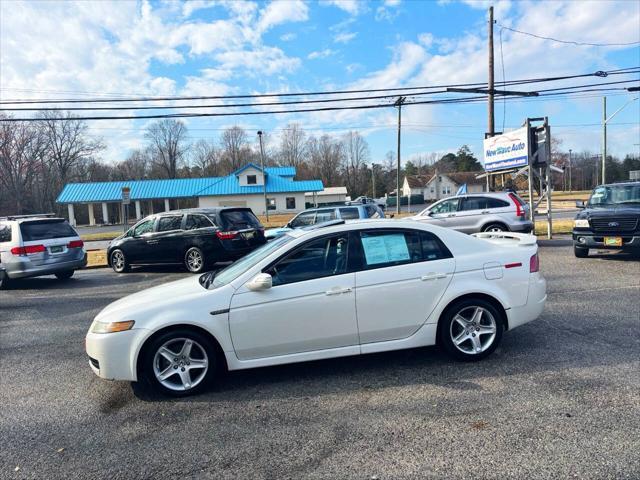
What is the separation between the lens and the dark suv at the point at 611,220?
32.4ft

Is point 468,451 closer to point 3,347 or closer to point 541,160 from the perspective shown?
point 3,347

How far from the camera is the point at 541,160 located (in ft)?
50.4

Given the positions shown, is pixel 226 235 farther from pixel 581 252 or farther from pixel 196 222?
pixel 581 252

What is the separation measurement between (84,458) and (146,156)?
293 feet

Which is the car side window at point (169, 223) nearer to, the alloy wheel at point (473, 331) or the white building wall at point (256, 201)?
the alloy wheel at point (473, 331)

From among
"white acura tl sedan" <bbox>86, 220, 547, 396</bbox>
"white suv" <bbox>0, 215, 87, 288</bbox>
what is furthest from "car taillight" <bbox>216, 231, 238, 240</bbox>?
"white acura tl sedan" <bbox>86, 220, 547, 396</bbox>

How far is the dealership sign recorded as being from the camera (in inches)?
614

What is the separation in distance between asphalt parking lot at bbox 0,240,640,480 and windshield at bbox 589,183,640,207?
689cm

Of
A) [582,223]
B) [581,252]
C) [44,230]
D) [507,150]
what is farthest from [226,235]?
[507,150]

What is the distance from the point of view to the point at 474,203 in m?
13.7

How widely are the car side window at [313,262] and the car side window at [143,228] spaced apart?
919 cm

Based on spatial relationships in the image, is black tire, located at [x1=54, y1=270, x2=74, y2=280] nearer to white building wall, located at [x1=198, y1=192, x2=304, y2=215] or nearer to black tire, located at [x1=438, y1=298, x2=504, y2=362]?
black tire, located at [x1=438, y1=298, x2=504, y2=362]

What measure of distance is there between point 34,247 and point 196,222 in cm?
377

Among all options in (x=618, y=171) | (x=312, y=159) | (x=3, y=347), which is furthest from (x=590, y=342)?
(x=618, y=171)
